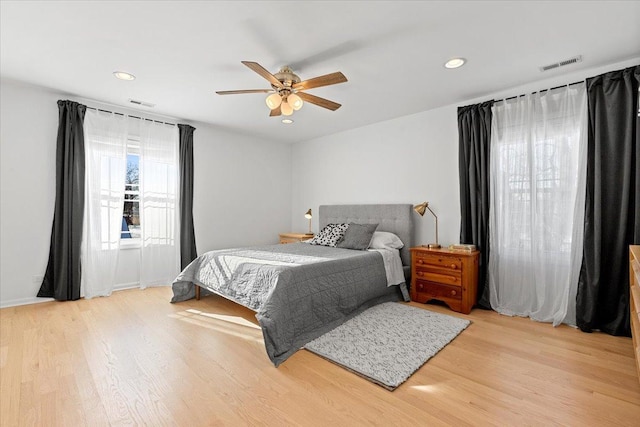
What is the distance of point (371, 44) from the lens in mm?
2434

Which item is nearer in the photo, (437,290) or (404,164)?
(437,290)

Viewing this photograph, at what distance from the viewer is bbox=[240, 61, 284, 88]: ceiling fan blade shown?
2174 millimetres

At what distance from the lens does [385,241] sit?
3.96 meters

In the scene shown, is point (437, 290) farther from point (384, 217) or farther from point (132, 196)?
point (132, 196)

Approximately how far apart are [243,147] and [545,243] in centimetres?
461

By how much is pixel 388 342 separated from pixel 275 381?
3.35ft

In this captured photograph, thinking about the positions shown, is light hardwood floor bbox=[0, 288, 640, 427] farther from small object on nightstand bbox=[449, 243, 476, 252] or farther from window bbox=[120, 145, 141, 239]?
window bbox=[120, 145, 141, 239]

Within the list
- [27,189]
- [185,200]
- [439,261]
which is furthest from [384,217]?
[27,189]

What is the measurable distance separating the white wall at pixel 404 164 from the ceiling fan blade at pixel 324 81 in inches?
81.0

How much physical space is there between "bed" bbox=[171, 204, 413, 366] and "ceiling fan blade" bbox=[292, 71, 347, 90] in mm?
1594

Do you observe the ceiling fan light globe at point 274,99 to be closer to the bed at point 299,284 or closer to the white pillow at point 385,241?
the bed at point 299,284

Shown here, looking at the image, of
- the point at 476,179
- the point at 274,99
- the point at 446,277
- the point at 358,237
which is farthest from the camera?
the point at 358,237

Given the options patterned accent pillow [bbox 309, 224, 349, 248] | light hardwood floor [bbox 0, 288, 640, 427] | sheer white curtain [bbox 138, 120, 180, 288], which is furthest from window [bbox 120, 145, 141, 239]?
patterned accent pillow [bbox 309, 224, 349, 248]

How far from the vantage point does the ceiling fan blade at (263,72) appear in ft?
7.13
